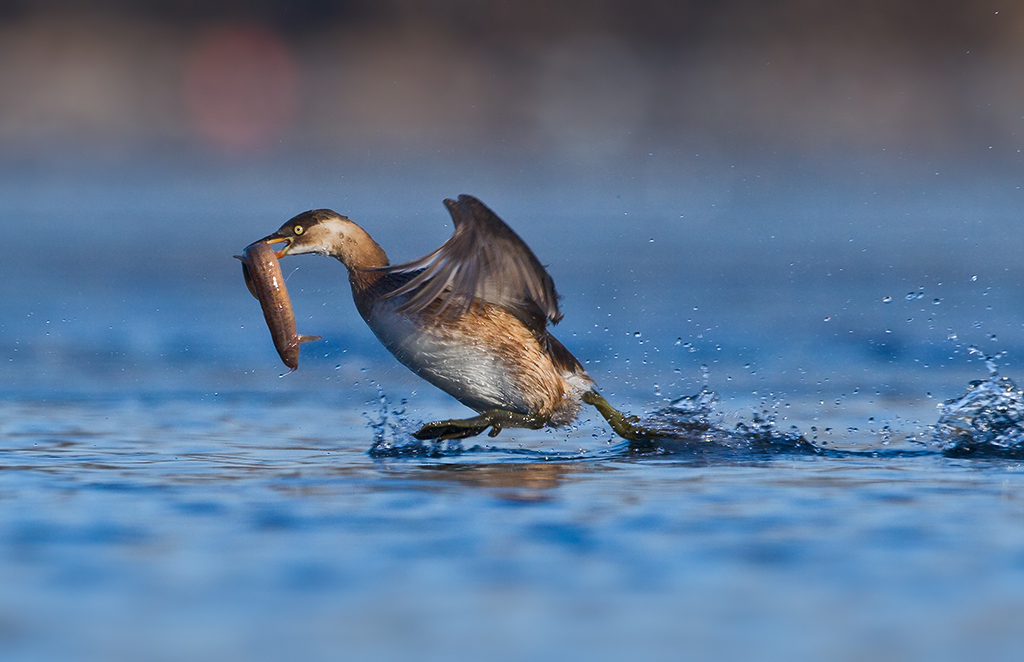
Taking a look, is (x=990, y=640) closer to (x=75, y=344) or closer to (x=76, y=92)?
(x=75, y=344)

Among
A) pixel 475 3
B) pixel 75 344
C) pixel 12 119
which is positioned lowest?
pixel 75 344

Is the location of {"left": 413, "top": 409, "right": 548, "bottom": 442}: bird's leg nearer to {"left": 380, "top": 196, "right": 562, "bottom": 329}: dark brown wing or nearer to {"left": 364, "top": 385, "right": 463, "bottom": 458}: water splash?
{"left": 364, "top": 385, "right": 463, "bottom": 458}: water splash

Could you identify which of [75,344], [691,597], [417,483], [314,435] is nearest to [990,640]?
[691,597]

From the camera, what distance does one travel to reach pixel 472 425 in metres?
7.81

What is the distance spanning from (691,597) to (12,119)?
31740 millimetres

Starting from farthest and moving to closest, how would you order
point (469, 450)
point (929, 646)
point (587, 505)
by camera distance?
point (469, 450), point (587, 505), point (929, 646)

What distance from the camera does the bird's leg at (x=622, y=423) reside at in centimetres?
816

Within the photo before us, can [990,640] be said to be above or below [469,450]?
below

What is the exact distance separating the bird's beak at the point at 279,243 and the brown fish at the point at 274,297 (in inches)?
8.8

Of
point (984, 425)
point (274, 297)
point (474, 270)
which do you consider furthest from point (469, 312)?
point (984, 425)

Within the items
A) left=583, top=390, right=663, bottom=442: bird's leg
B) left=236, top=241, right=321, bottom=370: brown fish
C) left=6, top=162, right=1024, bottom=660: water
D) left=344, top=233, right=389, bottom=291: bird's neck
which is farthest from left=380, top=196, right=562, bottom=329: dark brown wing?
left=6, top=162, right=1024, bottom=660: water

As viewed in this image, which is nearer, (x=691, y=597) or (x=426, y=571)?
(x=691, y=597)

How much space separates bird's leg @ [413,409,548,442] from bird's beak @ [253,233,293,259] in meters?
1.03

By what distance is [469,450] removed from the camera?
8.02 metres
